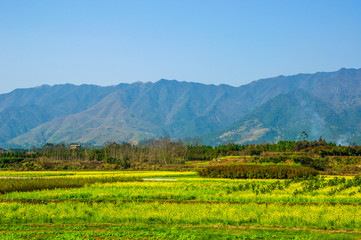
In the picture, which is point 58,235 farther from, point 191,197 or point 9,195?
point 9,195

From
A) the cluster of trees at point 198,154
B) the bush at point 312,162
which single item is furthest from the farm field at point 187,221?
the cluster of trees at point 198,154

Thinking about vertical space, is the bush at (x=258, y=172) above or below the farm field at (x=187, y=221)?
below

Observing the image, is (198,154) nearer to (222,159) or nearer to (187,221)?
(222,159)

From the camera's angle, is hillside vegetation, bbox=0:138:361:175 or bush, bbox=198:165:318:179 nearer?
bush, bbox=198:165:318:179

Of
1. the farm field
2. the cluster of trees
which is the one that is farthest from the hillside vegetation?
the farm field

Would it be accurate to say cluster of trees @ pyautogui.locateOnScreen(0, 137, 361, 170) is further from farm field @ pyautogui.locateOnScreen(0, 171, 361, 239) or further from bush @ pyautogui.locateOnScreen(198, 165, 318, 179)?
farm field @ pyautogui.locateOnScreen(0, 171, 361, 239)

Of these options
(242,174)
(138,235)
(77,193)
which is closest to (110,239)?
(138,235)

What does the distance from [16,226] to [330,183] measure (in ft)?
113

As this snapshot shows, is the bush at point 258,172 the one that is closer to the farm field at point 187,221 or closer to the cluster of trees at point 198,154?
the cluster of trees at point 198,154

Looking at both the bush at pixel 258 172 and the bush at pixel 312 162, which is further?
the bush at pixel 312 162

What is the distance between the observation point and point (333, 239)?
2067cm

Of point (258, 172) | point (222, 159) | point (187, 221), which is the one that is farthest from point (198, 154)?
point (187, 221)

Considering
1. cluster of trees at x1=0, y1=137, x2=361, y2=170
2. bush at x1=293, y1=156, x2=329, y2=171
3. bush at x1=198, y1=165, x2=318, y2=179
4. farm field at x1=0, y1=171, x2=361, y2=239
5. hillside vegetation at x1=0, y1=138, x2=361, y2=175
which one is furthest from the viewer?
cluster of trees at x1=0, y1=137, x2=361, y2=170

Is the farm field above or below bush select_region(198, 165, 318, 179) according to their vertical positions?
above
